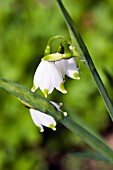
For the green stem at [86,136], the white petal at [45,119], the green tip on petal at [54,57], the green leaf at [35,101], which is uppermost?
the green tip on petal at [54,57]

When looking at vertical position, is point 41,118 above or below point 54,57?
below

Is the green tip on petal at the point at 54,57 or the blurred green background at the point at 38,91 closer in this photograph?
the green tip on petal at the point at 54,57

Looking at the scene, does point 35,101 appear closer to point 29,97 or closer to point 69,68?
point 29,97

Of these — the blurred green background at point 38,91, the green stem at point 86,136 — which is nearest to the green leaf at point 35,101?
the green stem at point 86,136

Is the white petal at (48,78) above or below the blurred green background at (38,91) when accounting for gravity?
above

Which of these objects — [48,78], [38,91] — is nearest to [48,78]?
[48,78]

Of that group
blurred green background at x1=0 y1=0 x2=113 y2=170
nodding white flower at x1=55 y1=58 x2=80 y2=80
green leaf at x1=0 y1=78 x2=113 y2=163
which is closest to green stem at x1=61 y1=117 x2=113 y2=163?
green leaf at x1=0 y1=78 x2=113 y2=163

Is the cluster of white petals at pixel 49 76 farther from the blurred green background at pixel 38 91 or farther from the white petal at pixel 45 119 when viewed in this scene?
the blurred green background at pixel 38 91

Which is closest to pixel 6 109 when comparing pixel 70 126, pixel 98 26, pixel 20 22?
pixel 20 22
